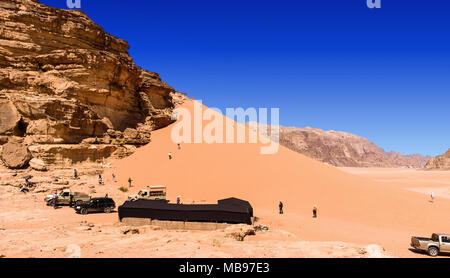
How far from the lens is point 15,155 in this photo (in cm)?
2656

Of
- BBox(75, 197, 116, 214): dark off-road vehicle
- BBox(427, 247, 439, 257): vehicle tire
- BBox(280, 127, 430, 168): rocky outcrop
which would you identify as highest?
BBox(280, 127, 430, 168): rocky outcrop

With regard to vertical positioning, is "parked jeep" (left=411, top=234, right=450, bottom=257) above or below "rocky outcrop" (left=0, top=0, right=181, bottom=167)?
below

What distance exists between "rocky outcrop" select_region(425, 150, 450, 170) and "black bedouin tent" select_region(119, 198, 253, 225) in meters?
131

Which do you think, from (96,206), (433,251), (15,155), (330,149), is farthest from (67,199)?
(330,149)

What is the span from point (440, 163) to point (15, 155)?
143 meters

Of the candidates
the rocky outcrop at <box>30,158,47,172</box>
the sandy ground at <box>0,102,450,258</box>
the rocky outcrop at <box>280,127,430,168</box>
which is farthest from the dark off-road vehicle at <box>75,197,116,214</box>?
the rocky outcrop at <box>280,127,430,168</box>

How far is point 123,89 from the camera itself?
37.1 meters

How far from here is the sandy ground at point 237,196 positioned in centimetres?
1200

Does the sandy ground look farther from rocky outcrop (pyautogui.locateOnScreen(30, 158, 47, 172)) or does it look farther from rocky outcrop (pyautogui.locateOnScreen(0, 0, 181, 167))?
rocky outcrop (pyautogui.locateOnScreen(0, 0, 181, 167))

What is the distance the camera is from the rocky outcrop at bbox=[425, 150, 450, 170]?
392 feet

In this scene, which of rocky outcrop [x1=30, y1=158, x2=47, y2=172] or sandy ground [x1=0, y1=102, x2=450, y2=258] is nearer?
sandy ground [x1=0, y1=102, x2=450, y2=258]

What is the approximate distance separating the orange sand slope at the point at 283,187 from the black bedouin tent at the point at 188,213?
360 centimetres
